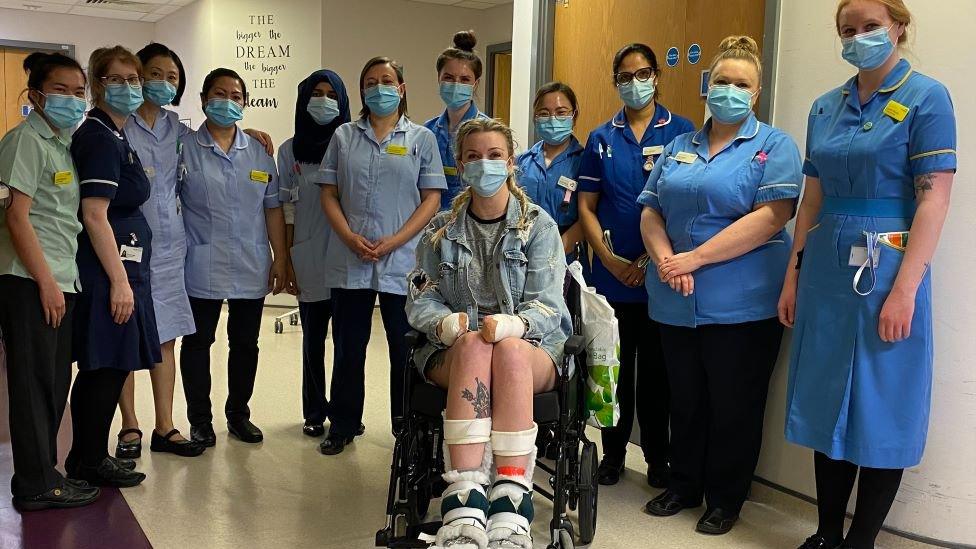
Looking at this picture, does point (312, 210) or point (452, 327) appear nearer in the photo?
point (452, 327)

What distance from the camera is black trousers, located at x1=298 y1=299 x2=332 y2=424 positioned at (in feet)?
12.5

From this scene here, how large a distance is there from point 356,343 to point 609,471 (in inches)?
44.7

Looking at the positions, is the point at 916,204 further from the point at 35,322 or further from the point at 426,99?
the point at 426,99

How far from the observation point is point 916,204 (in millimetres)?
2322

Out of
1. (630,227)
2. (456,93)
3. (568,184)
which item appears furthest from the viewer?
(456,93)

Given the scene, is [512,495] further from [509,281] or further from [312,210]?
[312,210]

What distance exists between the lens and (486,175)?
262 cm

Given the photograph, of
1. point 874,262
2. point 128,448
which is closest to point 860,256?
point 874,262

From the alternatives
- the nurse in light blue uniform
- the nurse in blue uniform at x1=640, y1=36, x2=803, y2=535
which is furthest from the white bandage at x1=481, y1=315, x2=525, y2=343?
the nurse in light blue uniform

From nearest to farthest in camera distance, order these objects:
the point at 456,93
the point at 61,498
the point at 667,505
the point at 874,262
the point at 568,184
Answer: the point at 874,262 < the point at 61,498 < the point at 667,505 < the point at 568,184 < the point at 456,93

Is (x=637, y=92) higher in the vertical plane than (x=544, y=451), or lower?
higher

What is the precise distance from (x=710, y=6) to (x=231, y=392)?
8.42 ft

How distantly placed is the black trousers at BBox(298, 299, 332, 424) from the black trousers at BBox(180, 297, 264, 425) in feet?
0.76

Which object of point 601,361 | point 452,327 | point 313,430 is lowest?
point 313,430
